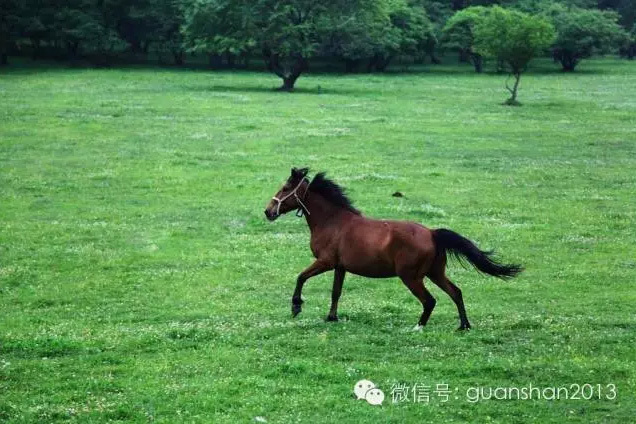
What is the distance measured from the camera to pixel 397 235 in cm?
1512

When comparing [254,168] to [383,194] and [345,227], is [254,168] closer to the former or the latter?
[383,194]

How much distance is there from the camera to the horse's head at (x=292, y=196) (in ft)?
53.3

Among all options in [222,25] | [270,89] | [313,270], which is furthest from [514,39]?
[313,270]

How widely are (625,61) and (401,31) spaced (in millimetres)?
31382

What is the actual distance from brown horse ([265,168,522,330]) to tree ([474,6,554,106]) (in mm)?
42090

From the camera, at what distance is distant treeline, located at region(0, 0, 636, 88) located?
66375 mm

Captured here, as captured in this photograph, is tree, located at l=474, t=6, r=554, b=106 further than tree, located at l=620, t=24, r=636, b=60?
No

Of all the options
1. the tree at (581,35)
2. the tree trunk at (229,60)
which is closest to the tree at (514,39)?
the tree at (581,35)

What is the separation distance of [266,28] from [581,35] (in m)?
37.1

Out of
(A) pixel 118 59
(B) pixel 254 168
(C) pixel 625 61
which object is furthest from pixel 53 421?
(C) pixel 625 61

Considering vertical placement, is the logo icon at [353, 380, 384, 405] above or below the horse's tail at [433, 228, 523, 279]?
below

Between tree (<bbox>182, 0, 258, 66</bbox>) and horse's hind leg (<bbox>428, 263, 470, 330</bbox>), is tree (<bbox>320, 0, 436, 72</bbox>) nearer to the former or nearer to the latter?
tree (<bbox>182, 0, 258, 66</bbox>)

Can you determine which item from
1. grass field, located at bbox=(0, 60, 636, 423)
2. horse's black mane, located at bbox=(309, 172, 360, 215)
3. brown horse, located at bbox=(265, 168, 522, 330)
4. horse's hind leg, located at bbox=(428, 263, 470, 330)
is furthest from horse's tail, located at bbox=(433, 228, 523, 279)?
horse's black mane, located at bbox=(309, 172, 360, 215)

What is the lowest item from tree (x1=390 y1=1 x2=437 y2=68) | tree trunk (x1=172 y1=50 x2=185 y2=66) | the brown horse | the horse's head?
tree trunk (x1=172 y1=50 x2=185 y2=66)
